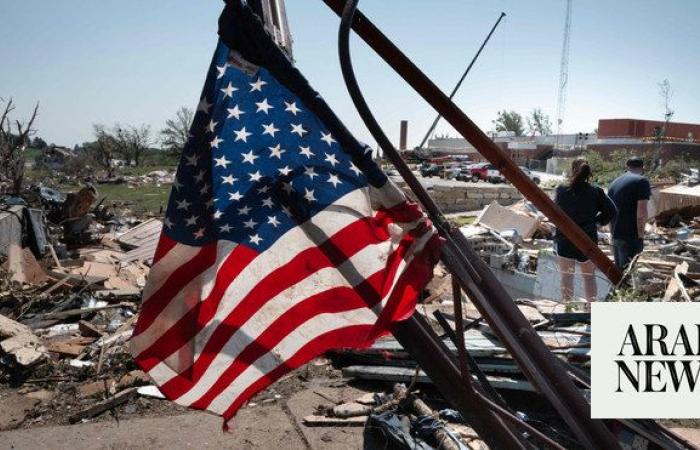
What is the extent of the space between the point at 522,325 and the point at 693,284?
5.18 m

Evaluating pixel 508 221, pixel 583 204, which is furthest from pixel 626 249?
pixel 508 221

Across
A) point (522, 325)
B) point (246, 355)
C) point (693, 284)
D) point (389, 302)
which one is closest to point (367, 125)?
point (389, 302)

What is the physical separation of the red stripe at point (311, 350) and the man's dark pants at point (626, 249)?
5352mm

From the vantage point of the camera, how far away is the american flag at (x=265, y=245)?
2070 millimetres

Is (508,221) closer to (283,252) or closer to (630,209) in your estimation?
(630,209)

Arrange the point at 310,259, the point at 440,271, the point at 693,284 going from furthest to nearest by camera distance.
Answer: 1. the point at 440,271
2. the point at 693,284
3. the point at 310,259

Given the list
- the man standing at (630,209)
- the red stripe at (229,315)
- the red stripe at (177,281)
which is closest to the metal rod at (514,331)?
the red stripe at (229,315)

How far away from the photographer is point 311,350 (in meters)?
2.27

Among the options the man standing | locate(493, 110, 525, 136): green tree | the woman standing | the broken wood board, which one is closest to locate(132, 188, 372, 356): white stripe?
the woman standing

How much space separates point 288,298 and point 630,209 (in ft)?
18.1

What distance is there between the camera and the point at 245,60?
2.09 m

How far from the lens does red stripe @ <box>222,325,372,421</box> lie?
7.17 ft

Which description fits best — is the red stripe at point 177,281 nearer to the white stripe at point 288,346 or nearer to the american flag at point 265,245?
the american flag at point 265,245

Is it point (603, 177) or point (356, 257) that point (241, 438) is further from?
point (603, 177)
